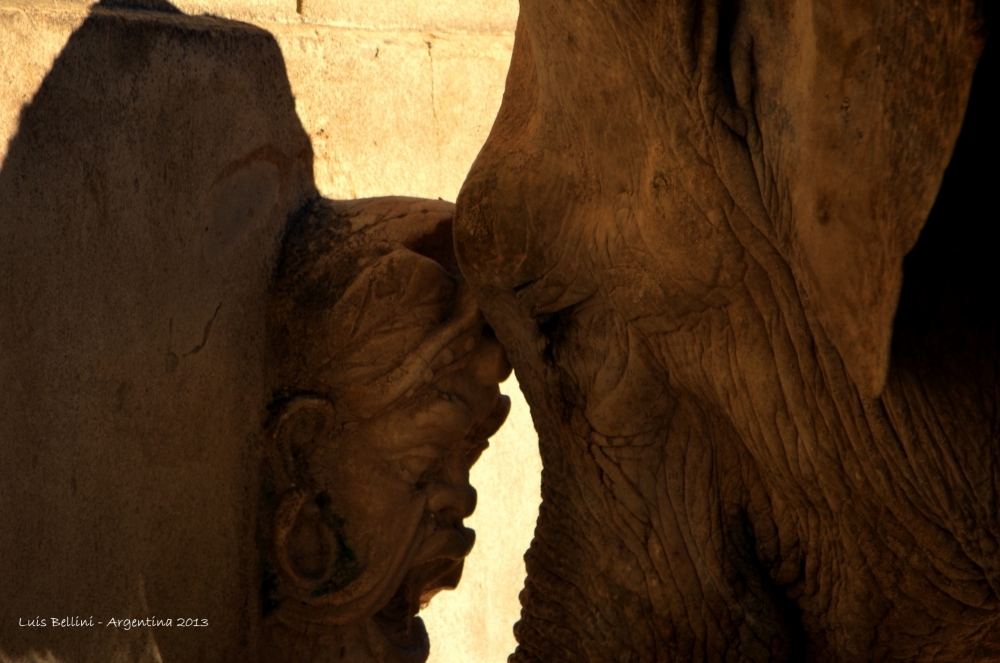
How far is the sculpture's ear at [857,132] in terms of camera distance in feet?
2.84

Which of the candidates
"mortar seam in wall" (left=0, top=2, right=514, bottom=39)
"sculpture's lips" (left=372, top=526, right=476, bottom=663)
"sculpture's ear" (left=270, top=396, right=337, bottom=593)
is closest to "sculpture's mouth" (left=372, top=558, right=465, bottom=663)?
"sculpture's lips" (left=372, top=526, right=476, bottom=663)

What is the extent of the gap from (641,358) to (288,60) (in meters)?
0.63

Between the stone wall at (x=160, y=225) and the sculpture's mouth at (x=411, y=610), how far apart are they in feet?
0.77

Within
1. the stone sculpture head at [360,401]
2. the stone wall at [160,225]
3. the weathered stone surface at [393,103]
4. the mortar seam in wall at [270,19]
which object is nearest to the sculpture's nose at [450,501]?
the stone sculpture head at [360,401]

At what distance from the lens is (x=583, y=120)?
129cm

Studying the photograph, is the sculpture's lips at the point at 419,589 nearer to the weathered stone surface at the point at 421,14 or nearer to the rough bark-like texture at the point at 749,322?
the rough bark-like texture at the point at 749,322

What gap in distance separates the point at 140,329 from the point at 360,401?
1.02 feet

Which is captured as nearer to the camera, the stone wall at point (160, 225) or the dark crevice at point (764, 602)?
the stone wall at point (160, 225)

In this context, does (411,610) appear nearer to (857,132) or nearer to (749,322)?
(749,322)

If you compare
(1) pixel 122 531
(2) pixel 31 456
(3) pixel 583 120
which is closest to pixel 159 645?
(1) pixel 122 531

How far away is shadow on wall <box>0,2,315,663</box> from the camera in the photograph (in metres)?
1.23

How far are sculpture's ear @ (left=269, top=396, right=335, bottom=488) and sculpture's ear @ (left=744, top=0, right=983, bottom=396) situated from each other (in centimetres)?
72

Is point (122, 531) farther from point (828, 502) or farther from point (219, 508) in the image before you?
point (828, 502)

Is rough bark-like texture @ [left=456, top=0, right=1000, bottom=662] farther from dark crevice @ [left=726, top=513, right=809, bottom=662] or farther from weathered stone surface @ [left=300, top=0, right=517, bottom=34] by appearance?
weathered stone surface @ [left=300, top=0, right=517, bottom=34]
